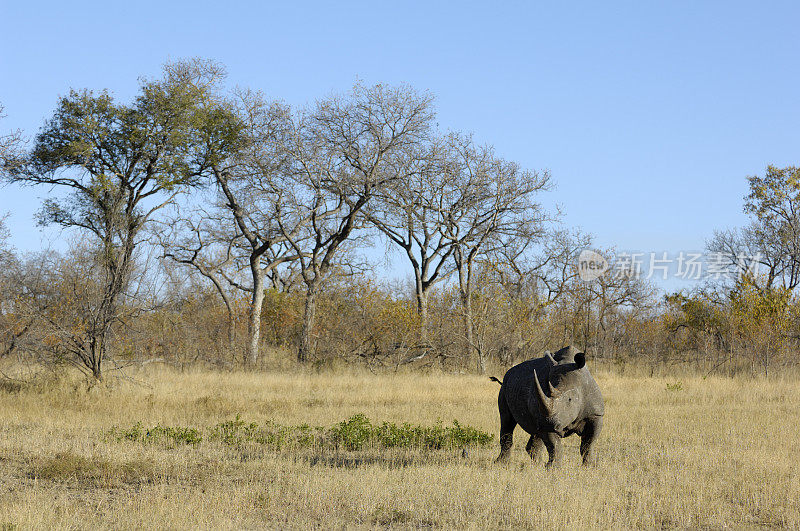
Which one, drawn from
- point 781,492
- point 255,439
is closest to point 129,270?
point 255,439

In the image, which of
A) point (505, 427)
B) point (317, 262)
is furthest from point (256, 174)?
point (505, 427)

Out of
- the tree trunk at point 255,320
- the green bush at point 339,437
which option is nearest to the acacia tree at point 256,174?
the tree trunk at point 255,320

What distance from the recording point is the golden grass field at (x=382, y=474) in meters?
7.25

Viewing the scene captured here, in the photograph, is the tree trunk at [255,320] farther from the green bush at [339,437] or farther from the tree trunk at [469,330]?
the green bush at [339,437]

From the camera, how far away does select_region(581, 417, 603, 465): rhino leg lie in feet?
30.4

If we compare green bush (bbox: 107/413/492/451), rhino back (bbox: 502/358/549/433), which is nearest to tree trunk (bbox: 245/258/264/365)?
green bush (bbox: 107/413/492/451)

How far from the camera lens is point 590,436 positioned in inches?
369

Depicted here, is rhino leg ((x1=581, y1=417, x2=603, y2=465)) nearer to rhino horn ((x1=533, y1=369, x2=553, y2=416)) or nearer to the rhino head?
the rhino head

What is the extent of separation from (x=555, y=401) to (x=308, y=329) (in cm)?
2220

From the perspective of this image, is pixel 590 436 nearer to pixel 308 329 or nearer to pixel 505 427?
pixel 505 427

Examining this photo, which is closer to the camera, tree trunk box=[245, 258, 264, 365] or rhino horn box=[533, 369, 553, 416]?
rhino horn box=[533, 369, 553, 416]

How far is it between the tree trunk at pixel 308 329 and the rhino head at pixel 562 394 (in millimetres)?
21147

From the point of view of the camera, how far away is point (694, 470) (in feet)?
31.3

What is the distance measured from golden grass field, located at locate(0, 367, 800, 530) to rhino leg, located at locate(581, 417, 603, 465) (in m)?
0.19
